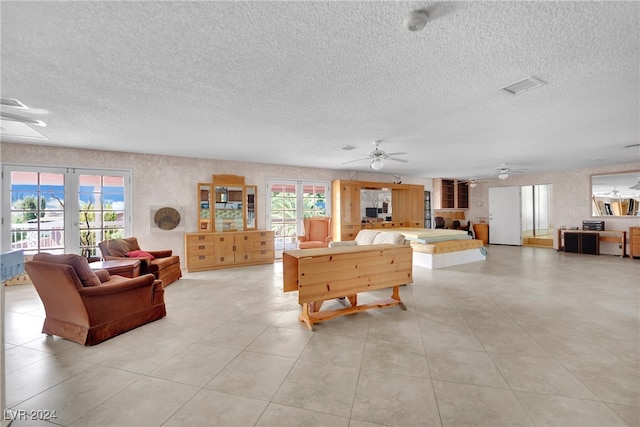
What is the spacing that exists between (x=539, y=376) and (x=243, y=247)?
529cm

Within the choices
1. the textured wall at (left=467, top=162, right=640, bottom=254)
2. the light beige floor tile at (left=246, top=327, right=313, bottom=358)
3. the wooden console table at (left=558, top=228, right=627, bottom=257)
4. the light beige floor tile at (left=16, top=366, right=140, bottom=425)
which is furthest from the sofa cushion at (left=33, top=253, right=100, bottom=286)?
the textured wall at (left=467, top=162, right=640, bottom=254)

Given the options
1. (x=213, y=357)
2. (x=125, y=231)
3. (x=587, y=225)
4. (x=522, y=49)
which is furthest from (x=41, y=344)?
(x=587, y=225)

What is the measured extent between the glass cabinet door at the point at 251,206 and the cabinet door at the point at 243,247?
0.36 metres

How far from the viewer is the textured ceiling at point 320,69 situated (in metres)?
1.62

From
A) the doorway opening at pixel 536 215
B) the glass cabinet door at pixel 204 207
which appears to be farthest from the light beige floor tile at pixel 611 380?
the doorway opening at pixel 536 215

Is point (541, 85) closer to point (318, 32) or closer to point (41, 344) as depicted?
point (318, 32)

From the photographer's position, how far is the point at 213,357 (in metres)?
2.27

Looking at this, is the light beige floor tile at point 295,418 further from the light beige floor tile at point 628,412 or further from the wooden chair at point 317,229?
the wooden chair at point 317,229

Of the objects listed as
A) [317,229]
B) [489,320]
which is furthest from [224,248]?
[489,320]

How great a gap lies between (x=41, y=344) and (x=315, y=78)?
140 inches

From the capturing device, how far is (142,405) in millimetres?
1707

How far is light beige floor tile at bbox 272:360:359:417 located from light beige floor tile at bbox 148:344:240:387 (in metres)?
0.59

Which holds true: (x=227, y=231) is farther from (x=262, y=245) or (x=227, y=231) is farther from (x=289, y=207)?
(x=289, y=207)

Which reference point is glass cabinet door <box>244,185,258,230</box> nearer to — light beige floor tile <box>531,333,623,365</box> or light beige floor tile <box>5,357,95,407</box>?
light beige floor tile <box>5,357,95,407</box>
